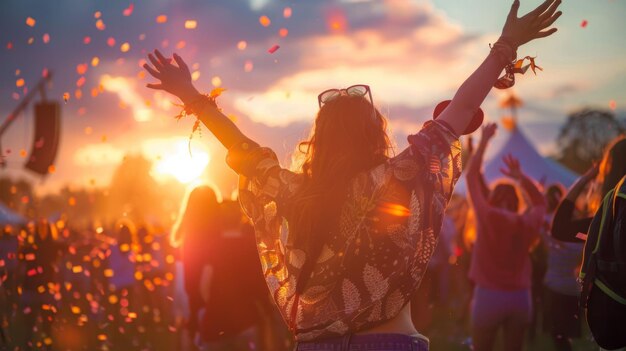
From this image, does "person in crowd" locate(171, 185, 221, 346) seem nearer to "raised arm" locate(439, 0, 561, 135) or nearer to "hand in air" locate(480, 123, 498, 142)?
"hand in air" locate(480, 123, 498, 142)

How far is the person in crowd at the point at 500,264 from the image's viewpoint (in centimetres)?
621

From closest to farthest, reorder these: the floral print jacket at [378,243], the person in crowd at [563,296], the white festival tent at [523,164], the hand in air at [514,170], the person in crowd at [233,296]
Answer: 1. the floral print jacket at [378,243]
2. the person in crowd at [233,296]
3. the hand in air at [514,170]
4. the person in crowd at [563,296]
5. the white festival tent at [523,164]

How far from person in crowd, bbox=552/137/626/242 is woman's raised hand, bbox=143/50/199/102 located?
103 inches

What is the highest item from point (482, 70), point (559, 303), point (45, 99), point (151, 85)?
point (45, 99)

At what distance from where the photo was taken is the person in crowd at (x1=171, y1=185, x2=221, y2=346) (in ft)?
20.2

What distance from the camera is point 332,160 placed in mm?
2484

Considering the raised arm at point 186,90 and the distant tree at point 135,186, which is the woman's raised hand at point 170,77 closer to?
the raised arm at point 186,90

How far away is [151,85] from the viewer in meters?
2.86

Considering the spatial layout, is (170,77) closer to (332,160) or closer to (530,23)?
(332,160)

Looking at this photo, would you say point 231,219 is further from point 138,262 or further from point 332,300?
point 138,262

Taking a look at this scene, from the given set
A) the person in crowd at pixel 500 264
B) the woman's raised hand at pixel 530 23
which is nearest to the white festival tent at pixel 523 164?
the person in crowd at pixel 500 264

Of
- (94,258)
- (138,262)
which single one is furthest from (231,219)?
(94,258)

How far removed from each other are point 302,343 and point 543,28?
1.43 metres

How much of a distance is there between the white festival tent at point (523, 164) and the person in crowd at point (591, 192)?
16.9m
